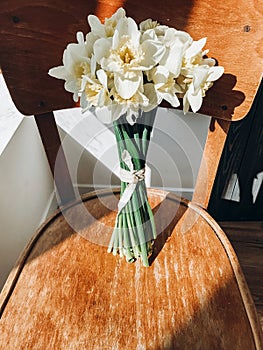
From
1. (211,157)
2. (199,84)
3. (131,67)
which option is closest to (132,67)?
(131,67)

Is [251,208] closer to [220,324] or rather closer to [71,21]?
[220,324]

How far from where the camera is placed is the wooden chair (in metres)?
0.68

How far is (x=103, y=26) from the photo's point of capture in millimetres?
560

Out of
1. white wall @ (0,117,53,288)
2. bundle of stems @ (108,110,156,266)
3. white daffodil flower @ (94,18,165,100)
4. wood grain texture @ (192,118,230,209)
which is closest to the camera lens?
white daffodil flower @ (94,18,165,100)

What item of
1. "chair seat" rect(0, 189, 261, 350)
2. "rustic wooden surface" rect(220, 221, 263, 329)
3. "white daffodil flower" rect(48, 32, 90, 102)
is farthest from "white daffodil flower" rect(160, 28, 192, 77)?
"rustic wooden surface" rect(220, 221, 263, 329)

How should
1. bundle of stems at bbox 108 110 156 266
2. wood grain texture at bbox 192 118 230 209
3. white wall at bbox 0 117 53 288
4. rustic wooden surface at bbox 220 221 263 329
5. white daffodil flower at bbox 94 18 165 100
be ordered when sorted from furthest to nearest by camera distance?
rustic wooden surface at bbox 220 221 263 329 < white wall at bbox 0 117 53 288 < wood grain texture at bbox 192 118 230 209 < bundle of stems at bbox 108 110 156 266 < white daffodil flower at bbox 94 18 165 100

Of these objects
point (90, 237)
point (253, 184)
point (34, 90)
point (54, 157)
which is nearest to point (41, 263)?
point (90, 237)

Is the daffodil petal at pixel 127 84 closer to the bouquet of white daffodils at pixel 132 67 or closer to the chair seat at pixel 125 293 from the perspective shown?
the bouquet of white daffodils at pixel 132 67

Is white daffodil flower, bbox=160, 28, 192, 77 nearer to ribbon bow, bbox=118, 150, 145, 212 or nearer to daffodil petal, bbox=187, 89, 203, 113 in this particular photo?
daffodil petal, bbox=187, 89, 203, 113

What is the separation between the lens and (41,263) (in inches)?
32.5

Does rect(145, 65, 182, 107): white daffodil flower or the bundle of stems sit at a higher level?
rect(145, 65, 182, 107): white daffodil flower

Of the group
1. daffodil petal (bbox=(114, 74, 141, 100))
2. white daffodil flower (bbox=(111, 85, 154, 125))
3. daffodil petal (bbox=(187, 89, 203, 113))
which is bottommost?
daffodil petal (bbox=(187, 89, 203, 113))

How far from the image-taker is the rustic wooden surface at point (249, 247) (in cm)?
138

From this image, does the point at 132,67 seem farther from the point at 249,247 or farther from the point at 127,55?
the point at 249,247
